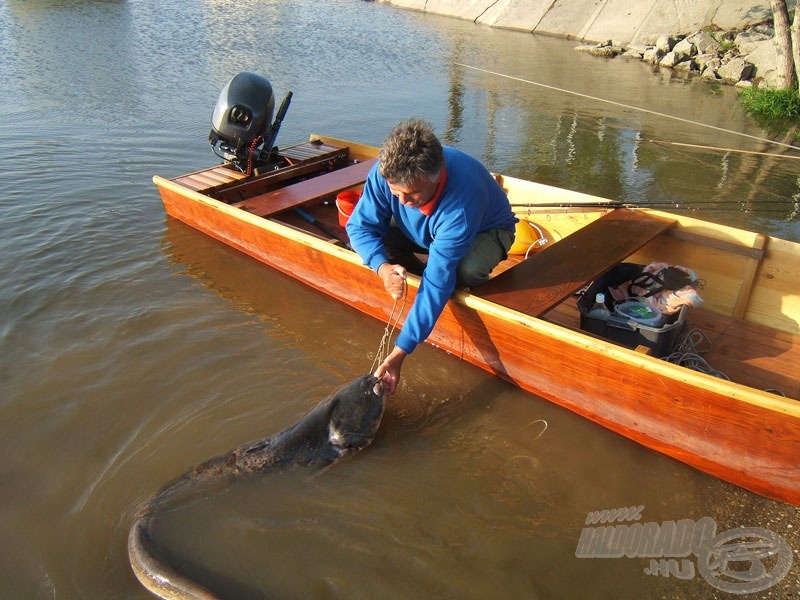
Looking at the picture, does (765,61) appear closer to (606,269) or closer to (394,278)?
(606,269)

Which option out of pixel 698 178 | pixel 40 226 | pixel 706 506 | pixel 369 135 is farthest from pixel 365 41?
pixel 706 506

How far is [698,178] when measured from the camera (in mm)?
8812

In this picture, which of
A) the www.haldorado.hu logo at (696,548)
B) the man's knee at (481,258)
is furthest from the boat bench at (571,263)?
the www.haldorado.hu logo at (696,548)

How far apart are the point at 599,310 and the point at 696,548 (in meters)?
1.58

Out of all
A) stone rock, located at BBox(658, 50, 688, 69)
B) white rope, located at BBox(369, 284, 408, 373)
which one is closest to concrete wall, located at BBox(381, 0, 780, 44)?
stone rock, located at BBox(658, 50, 688, 69)

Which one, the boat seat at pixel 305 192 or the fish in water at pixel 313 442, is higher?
the boat seat at pixel 305 192

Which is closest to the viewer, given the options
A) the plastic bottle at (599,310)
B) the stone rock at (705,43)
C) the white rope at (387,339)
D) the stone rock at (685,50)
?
the plastic bottle at (599,310)

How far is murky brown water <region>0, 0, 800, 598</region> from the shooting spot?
125 inches

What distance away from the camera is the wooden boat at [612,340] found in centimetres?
322

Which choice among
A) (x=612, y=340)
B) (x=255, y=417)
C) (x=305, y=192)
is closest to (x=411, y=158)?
(x=612, y=340)

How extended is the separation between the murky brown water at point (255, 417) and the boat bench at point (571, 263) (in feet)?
2.61

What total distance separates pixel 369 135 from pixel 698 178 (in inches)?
214

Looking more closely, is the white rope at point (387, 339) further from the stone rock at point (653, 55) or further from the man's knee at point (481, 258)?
the stone rock at point (653, 55)

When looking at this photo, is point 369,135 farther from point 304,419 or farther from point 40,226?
point 304,419
